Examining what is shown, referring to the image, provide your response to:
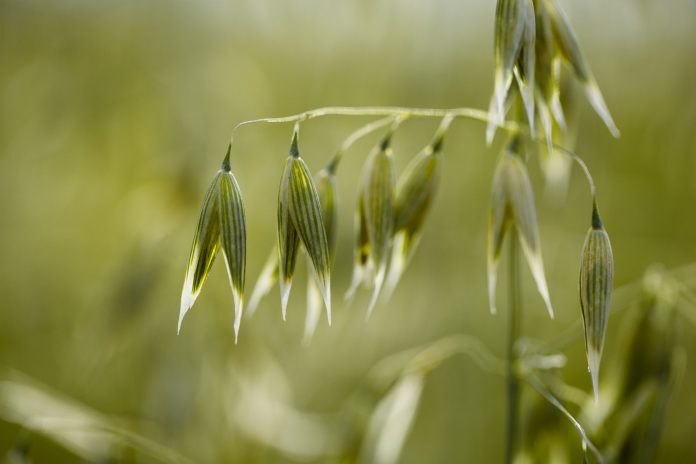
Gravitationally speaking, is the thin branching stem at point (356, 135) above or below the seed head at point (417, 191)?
above

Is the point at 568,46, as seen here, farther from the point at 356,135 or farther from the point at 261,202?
the point at 261,202

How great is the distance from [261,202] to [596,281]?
0.97 metres

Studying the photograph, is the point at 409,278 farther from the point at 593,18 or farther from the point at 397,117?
the point at 397,117

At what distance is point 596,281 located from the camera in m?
0.49

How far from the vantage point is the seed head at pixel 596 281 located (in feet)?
1.57

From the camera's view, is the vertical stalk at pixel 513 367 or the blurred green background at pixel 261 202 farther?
the blurred green background at pixel 261 202

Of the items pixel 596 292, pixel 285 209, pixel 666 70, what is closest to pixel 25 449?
pixel 285 209

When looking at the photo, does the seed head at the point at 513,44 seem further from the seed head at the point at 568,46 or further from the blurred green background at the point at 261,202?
the blurred green background at the point at 261,202

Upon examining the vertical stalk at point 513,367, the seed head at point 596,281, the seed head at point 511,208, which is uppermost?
the seed head at point 511,208

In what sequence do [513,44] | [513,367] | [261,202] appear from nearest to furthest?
[513,44] < [513,367] < [261,202]

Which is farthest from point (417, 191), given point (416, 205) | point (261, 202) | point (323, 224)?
point (261, 202)

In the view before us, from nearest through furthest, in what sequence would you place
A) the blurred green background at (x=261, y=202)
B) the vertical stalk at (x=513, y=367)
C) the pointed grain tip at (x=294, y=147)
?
the pointed grain tip at (x=294, y=147)
the vertical stalk at (x=513, y=367)
the blurred green background at (x=261, y=202)

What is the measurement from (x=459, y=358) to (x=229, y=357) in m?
0.45

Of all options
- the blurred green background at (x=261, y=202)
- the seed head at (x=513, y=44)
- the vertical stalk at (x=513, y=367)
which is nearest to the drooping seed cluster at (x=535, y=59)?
the seed head at (x=513, y=44)
